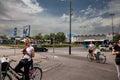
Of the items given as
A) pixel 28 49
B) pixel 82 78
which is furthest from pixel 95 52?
pixel 28 49

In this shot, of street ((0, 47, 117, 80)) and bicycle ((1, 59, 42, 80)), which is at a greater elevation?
bicycle ((1, 59, 42, 80))

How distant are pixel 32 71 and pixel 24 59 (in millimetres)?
717

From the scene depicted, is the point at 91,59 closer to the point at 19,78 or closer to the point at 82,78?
the point at 82,78

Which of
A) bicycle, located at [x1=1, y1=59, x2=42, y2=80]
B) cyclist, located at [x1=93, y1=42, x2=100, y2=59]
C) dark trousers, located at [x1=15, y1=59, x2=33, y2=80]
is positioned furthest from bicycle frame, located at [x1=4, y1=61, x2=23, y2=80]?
cyclist, located at [x1=93, y1=42, x2=100, y2=59]

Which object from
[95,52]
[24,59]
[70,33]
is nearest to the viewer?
[24,59]

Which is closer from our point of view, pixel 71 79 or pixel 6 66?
pixel 6 66

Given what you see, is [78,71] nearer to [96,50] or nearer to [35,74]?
[35,74]

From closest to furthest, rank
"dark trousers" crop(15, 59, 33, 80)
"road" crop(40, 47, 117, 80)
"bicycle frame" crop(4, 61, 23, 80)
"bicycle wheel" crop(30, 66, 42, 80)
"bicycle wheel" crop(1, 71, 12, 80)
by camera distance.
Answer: "bicycle wheel" crop(1, 71, 12, 80) → "bicycle frame" crop(4, 61, 23, 80) → "dark trousers" crop(15, 59, 33, 80) → "bicycle wheel" crop(30, 66, 42, 80) → "road" crop(40, 47, 117, 80)

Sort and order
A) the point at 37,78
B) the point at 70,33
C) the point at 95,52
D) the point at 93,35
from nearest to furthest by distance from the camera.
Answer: the point at 37,78 < the point at 95,52 < the point at 70,33 < the point at 93,35

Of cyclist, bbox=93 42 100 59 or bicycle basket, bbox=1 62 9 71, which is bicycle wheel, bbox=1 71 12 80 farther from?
cyclist, bbox=93 42 100 59

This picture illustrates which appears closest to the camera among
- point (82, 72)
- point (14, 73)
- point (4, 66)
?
point (4, 66)

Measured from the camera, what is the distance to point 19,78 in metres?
7.77

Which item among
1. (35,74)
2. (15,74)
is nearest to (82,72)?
(35,74)

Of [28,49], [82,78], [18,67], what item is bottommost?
[82,78]
